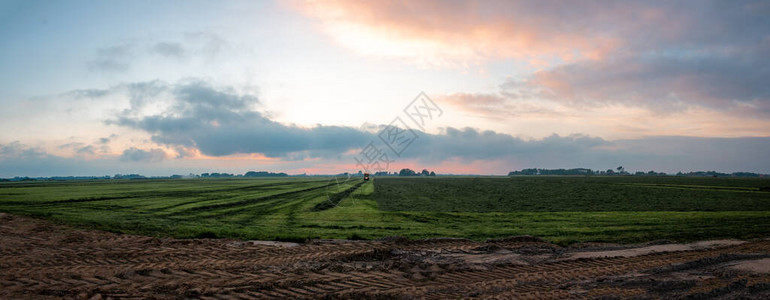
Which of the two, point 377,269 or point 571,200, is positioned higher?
point 377,269

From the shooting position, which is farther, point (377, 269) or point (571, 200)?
point (571, 200)

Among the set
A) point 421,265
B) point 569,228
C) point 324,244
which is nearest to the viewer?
point 421,265

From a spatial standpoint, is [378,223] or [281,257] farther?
[378,223]

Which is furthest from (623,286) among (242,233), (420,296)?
(242,233)

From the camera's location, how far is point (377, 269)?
8.99m

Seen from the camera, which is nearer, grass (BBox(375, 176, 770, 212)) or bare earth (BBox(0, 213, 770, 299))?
bare earth (BBox(0, 213, 770, 299))

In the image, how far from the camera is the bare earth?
24.0ft

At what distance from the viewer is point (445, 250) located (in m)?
11.0

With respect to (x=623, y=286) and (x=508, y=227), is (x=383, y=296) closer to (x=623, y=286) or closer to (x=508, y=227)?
(x=623, y=286)

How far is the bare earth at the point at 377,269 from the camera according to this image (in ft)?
24.0

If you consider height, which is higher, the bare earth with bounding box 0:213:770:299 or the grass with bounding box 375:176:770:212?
the bare earth with bounding box 0:213:770:299

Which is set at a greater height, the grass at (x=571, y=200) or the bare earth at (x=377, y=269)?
the bare earth at (x=377, y=269)

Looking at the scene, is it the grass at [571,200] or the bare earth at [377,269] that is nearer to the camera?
the bare earth at [377,269]

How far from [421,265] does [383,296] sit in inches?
94.4
